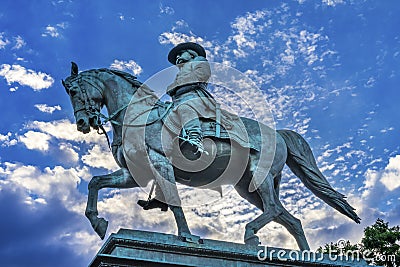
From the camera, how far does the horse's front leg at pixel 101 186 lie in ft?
32.0

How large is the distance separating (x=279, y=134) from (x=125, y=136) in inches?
132

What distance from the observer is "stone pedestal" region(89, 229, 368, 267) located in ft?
28.7

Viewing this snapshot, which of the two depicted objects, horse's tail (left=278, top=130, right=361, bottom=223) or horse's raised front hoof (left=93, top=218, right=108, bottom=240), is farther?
horse's tail (left=278, top=130, right=361, bottom=223)

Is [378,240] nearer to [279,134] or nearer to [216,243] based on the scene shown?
[279,134]

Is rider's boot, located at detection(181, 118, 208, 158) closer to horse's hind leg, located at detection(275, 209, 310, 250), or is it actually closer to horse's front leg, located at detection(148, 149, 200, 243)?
horse's front leg, located at detection(148, 149, 200, 243)

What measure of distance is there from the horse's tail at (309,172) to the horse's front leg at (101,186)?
11.5ft

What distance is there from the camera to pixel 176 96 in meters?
11.6

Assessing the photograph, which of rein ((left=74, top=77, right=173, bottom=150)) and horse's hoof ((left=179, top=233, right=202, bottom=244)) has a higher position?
rein ((left=74, top=77, right=173, bottom=150))

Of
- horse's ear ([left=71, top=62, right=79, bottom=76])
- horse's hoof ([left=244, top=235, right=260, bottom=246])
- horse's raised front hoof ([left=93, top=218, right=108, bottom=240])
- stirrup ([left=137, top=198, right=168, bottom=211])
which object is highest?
horse's ear ([left=71, top=62, right=79, bottom=76])

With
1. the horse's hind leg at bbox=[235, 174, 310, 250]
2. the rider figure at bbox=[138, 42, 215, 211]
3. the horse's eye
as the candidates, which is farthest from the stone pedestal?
the horse's eye

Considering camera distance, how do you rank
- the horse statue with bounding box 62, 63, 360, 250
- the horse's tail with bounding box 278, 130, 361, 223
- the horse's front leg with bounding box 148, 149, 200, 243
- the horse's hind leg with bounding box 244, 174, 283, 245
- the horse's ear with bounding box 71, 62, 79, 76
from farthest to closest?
the horse's tail with bounding box 278, 130, 361, 223, the horse's ear with bounding box 71, 62, 79, 76, the horse's hind leg with bounding box 244, 174, 283, 245, the horse statue with bounding box 62, 63, 360, 250, the horse's front leg with bounding box 148, 149, 200, 243

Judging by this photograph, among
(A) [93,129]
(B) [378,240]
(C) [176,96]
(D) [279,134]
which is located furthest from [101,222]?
(B) [378,240]

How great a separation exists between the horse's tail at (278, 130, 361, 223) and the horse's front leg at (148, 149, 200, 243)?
3038 mm

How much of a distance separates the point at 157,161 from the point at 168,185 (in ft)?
1.56
